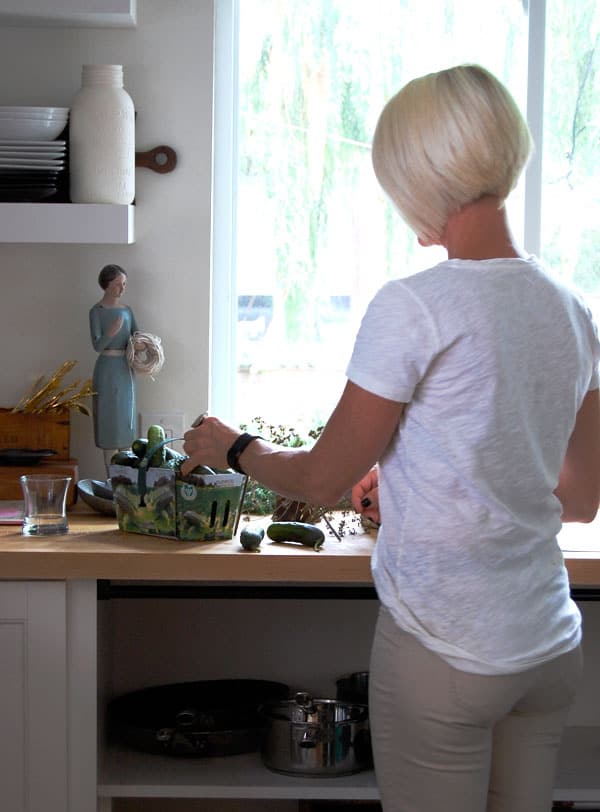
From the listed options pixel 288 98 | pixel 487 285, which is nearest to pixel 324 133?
pixel 288 98

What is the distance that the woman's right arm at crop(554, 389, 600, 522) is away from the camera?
4.70 ft

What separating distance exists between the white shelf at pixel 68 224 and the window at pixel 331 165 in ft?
1.15

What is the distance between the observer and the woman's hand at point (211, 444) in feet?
4.95

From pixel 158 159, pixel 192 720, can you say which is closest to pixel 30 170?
pixel 158 159

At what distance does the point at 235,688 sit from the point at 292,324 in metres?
0.82

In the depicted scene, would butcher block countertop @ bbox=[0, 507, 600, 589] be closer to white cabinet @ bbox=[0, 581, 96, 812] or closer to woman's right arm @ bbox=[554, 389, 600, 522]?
white cabinet @ bbox=[0, 581, 96, 812]

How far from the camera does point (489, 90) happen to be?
1.26 metres

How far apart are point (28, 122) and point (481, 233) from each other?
1.27m

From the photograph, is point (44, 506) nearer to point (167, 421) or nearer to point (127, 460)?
point (127, 460)

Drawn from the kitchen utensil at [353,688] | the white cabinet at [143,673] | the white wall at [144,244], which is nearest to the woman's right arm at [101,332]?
the white wall at [144,244]

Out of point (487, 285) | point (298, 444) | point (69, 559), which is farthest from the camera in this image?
point (298, 444)

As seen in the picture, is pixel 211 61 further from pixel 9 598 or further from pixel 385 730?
pixel 385 730

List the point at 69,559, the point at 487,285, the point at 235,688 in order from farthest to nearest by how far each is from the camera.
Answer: the point at 235,688
the point at 69,559
the point at 487,285

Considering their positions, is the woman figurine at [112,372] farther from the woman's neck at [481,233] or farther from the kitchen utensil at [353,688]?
the woman's neck at [481,233]
